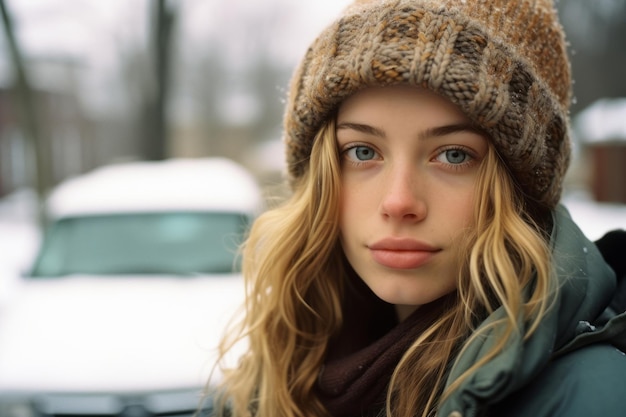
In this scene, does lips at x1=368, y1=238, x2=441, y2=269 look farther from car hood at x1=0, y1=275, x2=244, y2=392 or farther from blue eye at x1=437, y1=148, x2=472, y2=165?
car hood at x1=0, y1=275, x2=244, y2=392

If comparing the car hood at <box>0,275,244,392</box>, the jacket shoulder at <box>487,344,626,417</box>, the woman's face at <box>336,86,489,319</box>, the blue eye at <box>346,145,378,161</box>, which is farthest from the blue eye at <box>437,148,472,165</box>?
the car hood at <box>0,275,244,392</box>

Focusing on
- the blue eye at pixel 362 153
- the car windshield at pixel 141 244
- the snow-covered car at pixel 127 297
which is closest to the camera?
the blue eye at pixel 362 153

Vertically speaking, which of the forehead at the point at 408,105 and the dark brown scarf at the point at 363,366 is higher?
the forehead at the point at 408,105

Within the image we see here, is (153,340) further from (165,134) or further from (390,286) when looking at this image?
(165,134)

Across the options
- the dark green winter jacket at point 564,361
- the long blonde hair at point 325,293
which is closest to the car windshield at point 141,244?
the long blonde hair at point 325,293

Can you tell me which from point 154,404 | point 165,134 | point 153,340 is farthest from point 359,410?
point 165,134

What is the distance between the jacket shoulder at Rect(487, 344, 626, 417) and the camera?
1.15 meters

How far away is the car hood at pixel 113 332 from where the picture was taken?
9.91ft

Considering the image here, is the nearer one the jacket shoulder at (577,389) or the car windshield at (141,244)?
the jacket shoulder at (577,389)

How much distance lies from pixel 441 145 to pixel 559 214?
1.09 ft

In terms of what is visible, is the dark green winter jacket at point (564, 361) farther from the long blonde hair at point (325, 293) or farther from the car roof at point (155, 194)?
the car roof at point (155, 194)

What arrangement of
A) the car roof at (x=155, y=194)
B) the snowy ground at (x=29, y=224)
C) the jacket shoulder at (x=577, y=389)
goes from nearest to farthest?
the jacket shoulder at (x=577, y=389), the car roof at (x=155, y=194), the snowy ground at (x=29, y=224)

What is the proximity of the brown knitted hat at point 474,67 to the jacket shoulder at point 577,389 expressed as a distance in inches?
15.4

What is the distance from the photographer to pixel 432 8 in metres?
1.39
